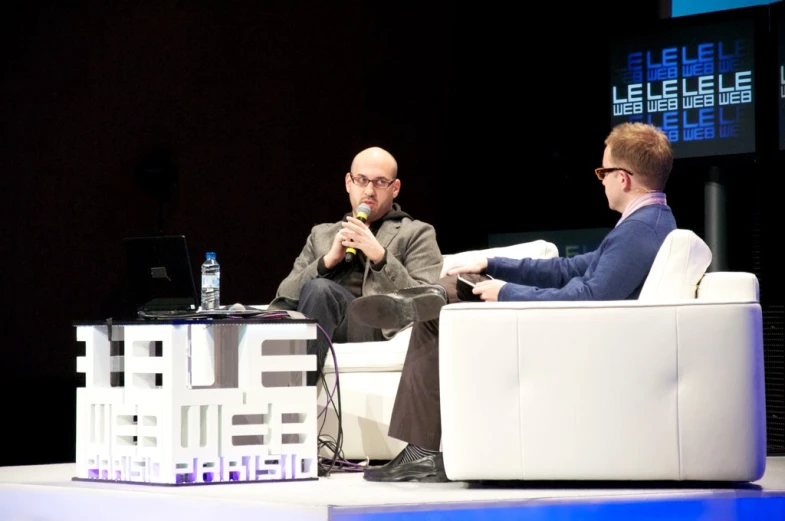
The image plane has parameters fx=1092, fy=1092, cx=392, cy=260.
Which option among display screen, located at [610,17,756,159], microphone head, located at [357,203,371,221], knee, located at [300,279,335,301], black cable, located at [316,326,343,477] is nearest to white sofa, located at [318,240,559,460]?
black cable, located at [316,326,343,477]

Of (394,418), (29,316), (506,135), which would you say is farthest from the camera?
(506,135)

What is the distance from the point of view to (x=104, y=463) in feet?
9.78

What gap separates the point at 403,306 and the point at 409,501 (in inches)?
24.5

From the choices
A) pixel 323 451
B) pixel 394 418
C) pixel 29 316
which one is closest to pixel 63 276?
pixel 29 316

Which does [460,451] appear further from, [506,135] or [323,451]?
[506,135]

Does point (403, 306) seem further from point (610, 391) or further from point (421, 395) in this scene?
point (610, 391)

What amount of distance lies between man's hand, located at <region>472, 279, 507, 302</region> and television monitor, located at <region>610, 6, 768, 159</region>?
6.11 feet

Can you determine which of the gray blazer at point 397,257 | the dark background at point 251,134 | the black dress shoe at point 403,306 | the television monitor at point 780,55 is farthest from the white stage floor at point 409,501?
the dark background at point 251,134

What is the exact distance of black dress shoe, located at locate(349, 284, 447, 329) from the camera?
2760 millimetres

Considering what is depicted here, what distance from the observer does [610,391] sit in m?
2.54

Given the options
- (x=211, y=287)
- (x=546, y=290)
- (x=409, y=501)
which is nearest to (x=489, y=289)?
(x=546, y=290)

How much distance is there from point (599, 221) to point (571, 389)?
3.34m

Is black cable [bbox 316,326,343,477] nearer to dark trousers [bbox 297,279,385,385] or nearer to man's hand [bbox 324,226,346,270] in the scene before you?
dark trousers [bbox 297,279,385,385]

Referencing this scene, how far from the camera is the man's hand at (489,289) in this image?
2939 millimetres
